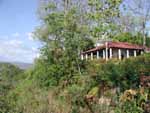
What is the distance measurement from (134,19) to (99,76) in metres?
18.1

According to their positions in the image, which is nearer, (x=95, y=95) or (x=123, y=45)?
(x=95, y=95)

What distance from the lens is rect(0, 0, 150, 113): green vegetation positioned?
1146 centimetres

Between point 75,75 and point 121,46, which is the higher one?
point 75,75

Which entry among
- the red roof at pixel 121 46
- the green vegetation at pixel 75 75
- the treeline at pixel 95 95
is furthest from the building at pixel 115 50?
the treeline at pixel 95 95

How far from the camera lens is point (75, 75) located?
703 inches

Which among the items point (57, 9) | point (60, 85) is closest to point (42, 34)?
point (57, 9)

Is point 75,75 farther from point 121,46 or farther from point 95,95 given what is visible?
point 121,46

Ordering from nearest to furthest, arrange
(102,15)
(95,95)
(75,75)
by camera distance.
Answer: (95,95) → (75,75) → (102,15)

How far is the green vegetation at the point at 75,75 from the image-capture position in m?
11.5

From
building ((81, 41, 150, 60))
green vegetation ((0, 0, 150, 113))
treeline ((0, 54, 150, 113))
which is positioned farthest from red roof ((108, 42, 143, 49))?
treeline ((0, 54, 150, 113))

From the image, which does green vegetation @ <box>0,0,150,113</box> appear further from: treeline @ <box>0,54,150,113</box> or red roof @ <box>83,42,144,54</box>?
red roof @ <box>83,42,144,54</box>

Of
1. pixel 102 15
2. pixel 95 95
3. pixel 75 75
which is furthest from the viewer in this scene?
pixel 102 15

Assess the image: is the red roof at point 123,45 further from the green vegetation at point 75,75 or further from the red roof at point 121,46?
the green vegetation at point 75,75

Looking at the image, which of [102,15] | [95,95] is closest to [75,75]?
[95,95]
